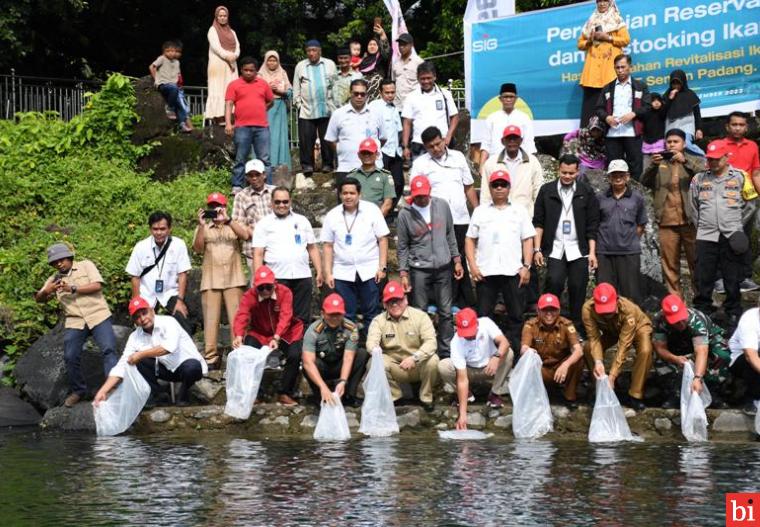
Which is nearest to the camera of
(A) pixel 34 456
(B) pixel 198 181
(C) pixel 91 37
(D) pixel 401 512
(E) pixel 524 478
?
(D) pixel 401 512

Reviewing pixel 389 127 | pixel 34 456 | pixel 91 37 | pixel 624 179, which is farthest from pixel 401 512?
pixel 91 37

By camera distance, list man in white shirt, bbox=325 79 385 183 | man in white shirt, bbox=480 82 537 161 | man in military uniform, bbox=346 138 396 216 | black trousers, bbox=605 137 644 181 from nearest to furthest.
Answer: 1. man in military uniform, bbox=346 138 396 216
2. man in white shirt, bbox=480 82 537 161
3. black trousers, bbox=605 137 644 181
4. man in white shirt, bbox=325 79 385 183

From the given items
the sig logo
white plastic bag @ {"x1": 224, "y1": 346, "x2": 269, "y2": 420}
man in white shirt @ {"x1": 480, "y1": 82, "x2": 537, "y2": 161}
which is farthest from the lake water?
man in white shirt @ {"x1": 480, "y1": 82, "x2": 537, "y2": 161}

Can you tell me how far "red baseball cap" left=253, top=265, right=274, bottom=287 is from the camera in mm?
14766

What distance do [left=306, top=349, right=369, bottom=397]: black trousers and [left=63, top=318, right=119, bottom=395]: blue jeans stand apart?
232 centimetres

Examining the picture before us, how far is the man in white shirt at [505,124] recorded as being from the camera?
17172 mm

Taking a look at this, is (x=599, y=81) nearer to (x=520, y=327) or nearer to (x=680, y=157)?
(x=680, y=157)

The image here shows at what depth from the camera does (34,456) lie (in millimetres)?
13266

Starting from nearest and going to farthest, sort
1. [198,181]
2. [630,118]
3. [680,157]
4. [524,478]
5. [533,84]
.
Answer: [524,478]
[680,157]
[630,118]
[533,84]
[198,181]

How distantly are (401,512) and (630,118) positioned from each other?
8517mm

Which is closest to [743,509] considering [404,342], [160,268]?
[404,342]

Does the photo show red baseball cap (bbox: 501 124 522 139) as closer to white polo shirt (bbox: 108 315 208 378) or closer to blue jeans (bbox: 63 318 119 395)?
white polo shirt (bbox: 108 315 208 378)

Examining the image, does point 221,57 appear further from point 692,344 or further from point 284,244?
point 692,344

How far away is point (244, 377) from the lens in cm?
1474
